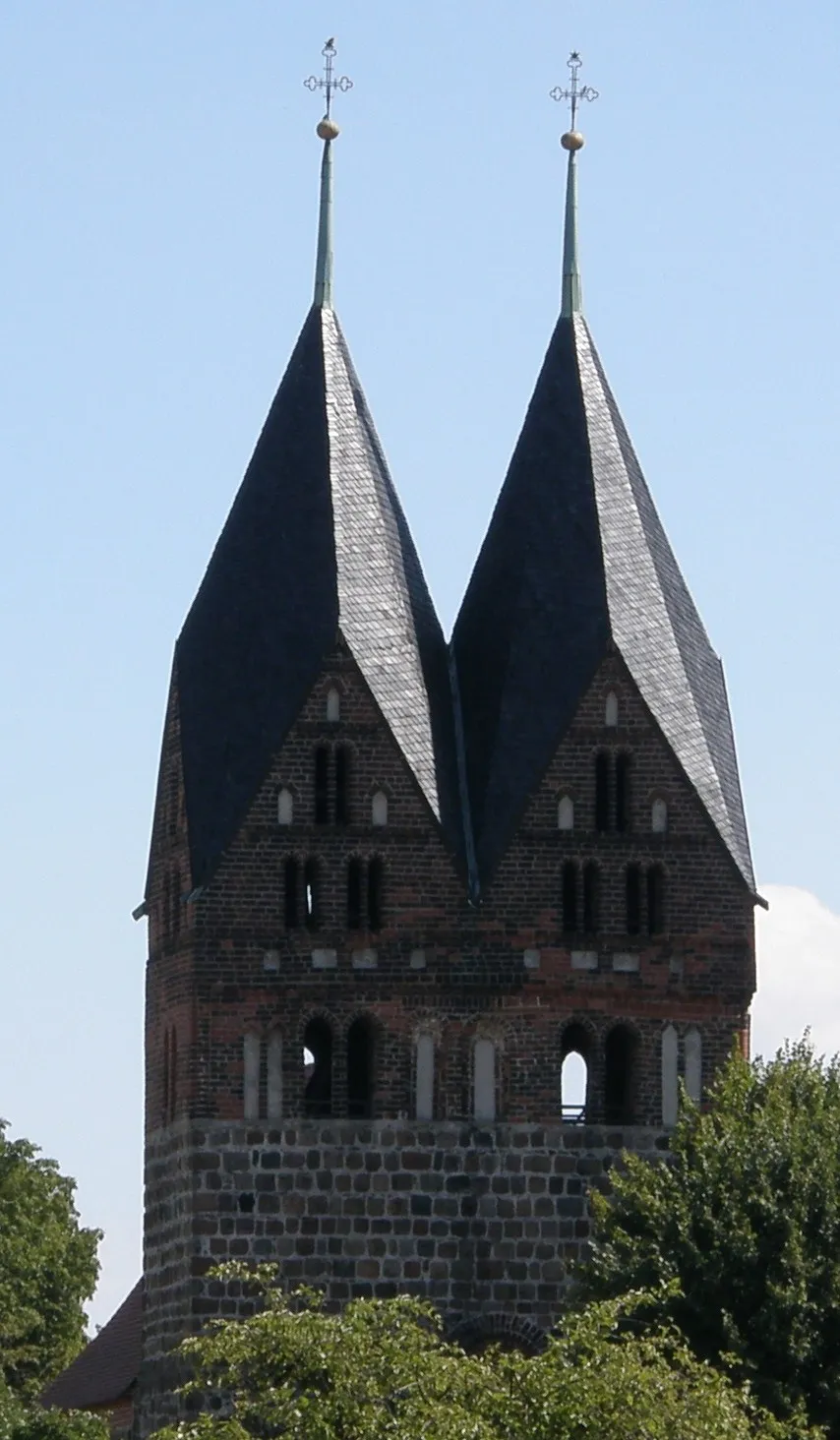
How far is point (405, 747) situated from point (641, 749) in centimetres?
267

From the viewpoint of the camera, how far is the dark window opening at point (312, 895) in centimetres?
4812

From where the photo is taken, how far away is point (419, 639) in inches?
1955

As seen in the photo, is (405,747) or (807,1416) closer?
(807,1416)

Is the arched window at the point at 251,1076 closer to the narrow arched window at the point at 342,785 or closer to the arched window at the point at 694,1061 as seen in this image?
the narrow arched window at the point at 342,785

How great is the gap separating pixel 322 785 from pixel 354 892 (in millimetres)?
1252

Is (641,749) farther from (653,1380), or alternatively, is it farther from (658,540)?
(653,1380)

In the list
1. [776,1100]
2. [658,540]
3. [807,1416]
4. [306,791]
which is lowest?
[807,1416]

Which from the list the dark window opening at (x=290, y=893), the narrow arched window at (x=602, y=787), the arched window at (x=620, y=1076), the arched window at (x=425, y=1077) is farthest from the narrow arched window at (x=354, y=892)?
the arched window at (x=620, y=1076)

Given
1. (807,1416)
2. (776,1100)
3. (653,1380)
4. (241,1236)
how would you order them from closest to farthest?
(653,1380)
(807,1416)
(776,1100)
(241,1236)

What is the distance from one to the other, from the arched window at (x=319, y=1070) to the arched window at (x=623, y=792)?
4.07 meters

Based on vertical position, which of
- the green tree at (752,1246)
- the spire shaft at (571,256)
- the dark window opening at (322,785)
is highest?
the spire shaft at (571,256)

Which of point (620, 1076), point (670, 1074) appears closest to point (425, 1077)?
point (620, 1076)

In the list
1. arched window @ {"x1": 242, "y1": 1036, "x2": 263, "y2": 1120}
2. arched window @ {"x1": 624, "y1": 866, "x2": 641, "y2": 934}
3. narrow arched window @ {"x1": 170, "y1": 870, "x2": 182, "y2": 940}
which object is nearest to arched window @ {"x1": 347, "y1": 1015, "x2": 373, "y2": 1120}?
arched window @ {"x1": 242, "y1": 1036, "x2": 263, "y2": 1120}

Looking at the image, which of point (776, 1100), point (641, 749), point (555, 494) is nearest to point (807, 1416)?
point (776, 1100)
